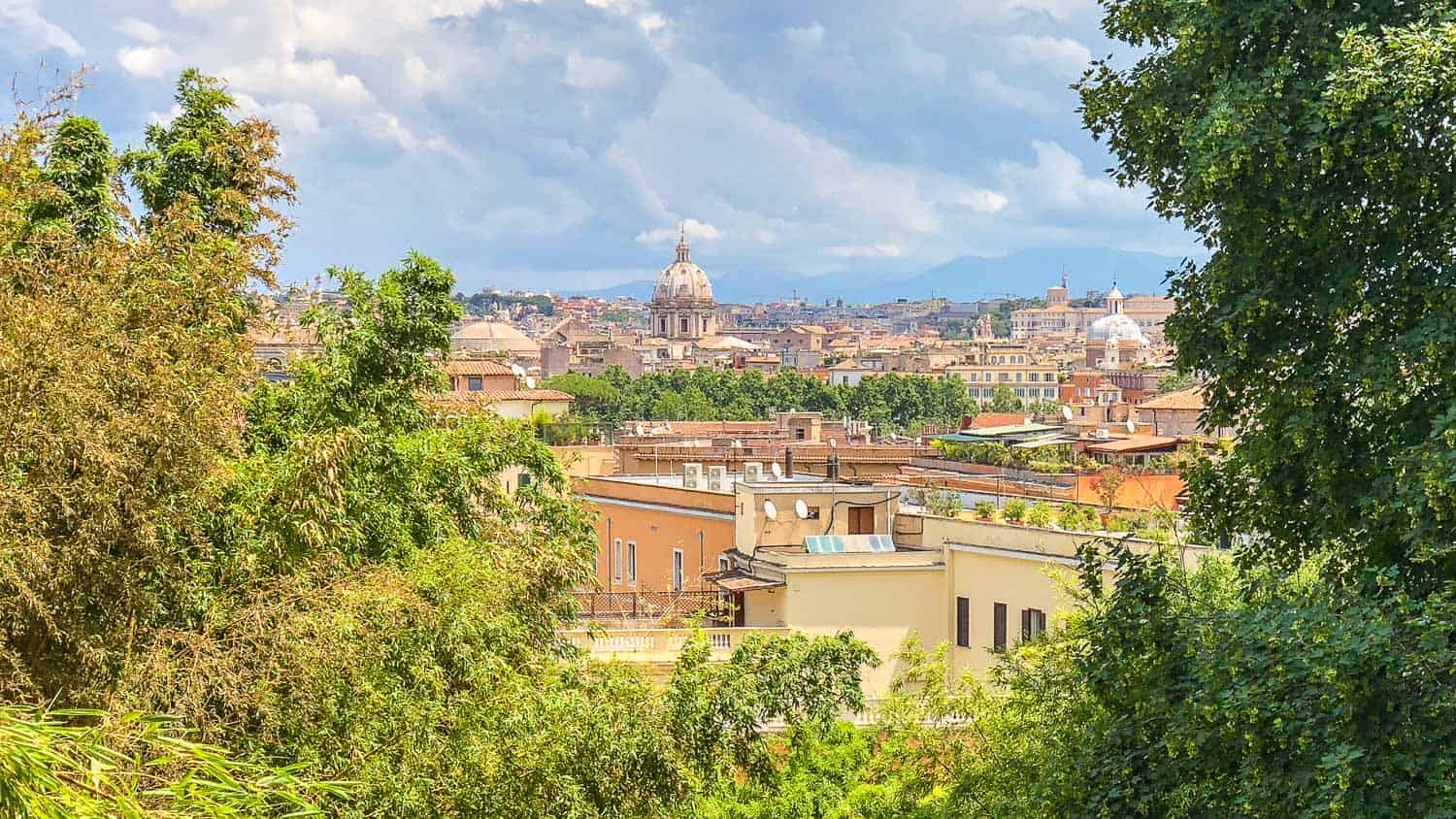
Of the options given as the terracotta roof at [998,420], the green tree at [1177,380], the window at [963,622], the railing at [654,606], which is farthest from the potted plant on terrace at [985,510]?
the terracotta roof at [998,420]

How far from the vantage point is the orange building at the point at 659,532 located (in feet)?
84.8

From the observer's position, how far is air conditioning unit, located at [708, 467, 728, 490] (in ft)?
95.6

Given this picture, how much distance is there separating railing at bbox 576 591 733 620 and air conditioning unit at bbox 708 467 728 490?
17.2ft

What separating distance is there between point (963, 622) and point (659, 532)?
273 inches

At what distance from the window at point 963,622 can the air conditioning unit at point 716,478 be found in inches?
293

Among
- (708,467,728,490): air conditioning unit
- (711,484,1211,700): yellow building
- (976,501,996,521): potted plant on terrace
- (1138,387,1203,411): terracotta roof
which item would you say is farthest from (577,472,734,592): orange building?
(1138,387,1203,411): terracotta roof

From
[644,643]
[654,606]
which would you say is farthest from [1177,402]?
[644,643]

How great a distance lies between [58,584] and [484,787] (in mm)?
3029

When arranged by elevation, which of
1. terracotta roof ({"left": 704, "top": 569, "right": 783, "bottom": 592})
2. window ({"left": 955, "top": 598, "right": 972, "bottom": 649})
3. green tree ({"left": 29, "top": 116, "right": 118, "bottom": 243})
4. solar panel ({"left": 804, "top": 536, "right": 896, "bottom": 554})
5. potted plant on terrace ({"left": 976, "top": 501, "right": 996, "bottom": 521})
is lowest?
window ({"left": 955, "top": 598, "right": 972, "bottom": 649})

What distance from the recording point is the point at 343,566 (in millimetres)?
10031

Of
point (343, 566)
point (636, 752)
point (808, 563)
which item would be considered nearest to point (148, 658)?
point (343, 566)

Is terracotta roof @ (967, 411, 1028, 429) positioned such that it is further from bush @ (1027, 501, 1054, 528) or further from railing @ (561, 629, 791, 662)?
railing @ (561, 629, 791, 662)

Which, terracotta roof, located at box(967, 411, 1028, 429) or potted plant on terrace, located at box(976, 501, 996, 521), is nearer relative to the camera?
potted plant on terrace, located at box(976, 501, 996, 521)

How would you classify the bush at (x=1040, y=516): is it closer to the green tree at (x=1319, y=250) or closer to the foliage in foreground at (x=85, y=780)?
the green tree at (x=1319, y=250)
